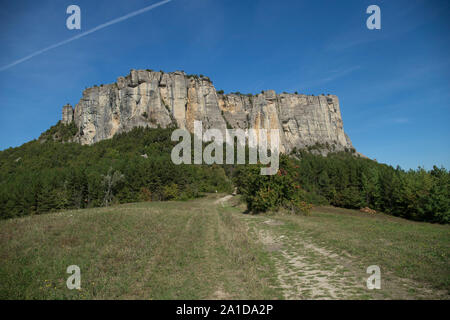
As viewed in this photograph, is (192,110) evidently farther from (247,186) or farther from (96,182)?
(247,186)

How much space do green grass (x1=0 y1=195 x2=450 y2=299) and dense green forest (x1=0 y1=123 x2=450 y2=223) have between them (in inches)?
606

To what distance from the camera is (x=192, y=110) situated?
14438cm

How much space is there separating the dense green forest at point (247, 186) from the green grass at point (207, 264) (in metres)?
15.4

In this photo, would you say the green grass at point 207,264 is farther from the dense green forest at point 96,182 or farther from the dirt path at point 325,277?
the dense green forest at point 96,182

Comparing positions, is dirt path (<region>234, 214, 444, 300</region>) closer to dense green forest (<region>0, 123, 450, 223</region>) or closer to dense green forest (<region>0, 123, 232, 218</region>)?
dense green forest (<region>0, 123, 450, 223</region>)

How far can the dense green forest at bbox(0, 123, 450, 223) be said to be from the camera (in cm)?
3106

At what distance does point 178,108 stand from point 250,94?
64624 millimetres

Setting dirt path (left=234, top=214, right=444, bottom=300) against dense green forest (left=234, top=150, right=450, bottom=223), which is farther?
dense green forest (left=234, top=150, right=450, bottom=223)

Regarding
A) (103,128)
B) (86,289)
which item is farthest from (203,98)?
(86,289)

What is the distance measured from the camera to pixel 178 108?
458 ft

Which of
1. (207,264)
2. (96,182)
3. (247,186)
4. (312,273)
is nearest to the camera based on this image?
(312,273)

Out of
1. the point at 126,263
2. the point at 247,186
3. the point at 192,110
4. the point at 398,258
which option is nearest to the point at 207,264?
the point at 126,263

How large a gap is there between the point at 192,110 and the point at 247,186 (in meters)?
115

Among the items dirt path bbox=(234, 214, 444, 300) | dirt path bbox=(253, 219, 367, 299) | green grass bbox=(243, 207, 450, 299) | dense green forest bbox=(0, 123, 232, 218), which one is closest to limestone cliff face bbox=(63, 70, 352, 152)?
dense green forest bbox=(0, 123, 232, 218)
